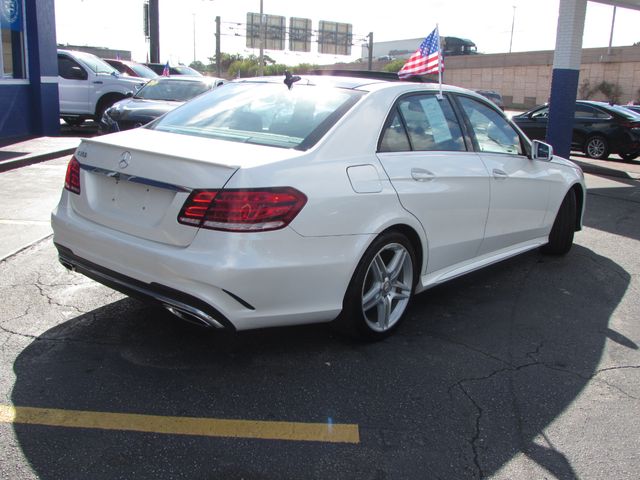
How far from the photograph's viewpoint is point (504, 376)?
3723mm

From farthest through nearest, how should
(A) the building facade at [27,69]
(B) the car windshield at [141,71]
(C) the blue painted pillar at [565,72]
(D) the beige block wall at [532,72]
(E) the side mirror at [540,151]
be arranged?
(D) the beige block wall at [532,72] → (B) the car windshield at [141,71] → (C) the blue painted pillar at [565,72] → (A) the building facade at [27,69] → (E) the side mirror at [540,151]

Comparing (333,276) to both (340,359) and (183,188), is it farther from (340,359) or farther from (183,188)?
(183,188)

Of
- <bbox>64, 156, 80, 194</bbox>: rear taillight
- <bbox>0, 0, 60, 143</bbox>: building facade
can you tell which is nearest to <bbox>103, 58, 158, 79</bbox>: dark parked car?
<bbox>0, 0, 60, 143</bbox>: building facade

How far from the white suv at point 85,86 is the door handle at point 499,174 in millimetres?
13481

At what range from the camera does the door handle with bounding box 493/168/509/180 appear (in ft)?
16.0

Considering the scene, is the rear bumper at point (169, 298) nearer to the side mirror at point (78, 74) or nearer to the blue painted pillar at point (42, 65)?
the blue painted pillar at point (42, 65)

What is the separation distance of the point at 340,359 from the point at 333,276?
0.59 metres

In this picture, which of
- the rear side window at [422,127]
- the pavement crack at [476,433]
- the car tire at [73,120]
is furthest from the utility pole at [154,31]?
the pavement crack at [476,433]

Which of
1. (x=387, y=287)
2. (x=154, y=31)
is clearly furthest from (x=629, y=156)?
(x=154, y=31)

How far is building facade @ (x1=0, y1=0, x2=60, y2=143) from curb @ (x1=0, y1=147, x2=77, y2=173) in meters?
1.93

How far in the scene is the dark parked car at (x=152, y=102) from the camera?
1131cm

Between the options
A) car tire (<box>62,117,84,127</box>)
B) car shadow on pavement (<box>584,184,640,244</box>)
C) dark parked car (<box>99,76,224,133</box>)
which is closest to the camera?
car shadow on pavement (<box>584,184,640,244</box>)

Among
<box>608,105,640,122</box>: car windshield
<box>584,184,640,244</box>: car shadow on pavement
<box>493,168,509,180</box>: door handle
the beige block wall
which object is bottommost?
<box>584,184,640,244</box>: car shadow on pavement

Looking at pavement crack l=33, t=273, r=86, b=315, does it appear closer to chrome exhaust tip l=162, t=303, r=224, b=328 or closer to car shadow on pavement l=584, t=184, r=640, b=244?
chrome exhaust tip l=162, t=303, r=224, b=328
